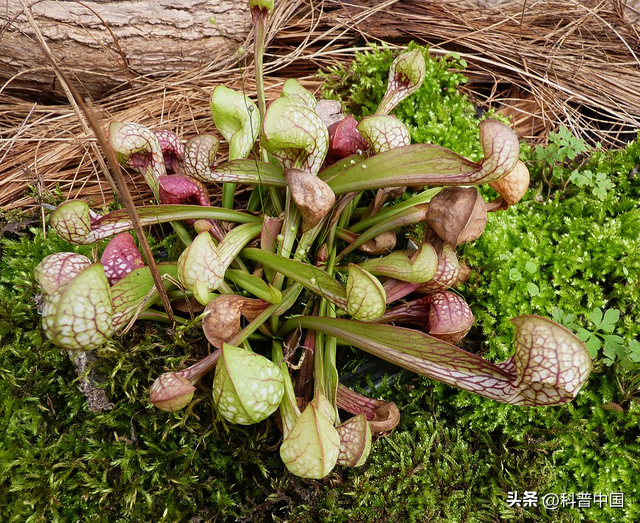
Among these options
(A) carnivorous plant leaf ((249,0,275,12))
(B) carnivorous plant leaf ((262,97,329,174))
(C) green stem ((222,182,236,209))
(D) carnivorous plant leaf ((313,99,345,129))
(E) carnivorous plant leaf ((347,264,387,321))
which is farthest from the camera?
(D) carnivorous plant leaf ((313,99,345,129))

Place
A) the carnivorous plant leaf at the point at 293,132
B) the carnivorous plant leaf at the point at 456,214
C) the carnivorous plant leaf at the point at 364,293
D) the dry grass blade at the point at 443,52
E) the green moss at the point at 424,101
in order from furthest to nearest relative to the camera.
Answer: the dry grass blade at the point at 443,52
the green moss at the point at 424,101
the carnivorous plant leaf at the point at 456,214
the carnivorous plant leaf at the point at 293,132
the carnivorous plant leaf at the point at 364,293

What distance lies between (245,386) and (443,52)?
2132mm

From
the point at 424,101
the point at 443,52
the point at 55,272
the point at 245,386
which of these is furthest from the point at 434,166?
the point at 443,52

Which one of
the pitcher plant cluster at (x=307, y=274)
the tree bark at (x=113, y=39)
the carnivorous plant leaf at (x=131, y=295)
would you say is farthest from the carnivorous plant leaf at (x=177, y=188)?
the tree bark at (x=113, y=39)

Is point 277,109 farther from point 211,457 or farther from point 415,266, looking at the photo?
point 211,457

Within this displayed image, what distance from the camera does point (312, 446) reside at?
1.04m

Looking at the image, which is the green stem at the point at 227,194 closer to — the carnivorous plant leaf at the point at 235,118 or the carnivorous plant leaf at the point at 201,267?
the carnivorous plant leaf at the point at 235,118

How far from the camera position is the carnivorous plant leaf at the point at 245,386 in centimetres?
104

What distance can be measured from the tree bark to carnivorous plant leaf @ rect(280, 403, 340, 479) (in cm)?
189

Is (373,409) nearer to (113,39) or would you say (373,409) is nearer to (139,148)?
(139,148)

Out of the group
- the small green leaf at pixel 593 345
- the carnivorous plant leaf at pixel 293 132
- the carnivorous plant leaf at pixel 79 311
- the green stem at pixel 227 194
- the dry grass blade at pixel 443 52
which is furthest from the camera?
the dry grass blade at pixel 443 52

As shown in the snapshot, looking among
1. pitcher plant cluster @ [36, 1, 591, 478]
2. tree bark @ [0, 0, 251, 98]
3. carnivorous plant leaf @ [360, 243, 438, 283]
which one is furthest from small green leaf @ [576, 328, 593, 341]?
tree bark @ [0, 0, 251, 98]

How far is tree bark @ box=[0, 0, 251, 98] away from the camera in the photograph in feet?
6.77

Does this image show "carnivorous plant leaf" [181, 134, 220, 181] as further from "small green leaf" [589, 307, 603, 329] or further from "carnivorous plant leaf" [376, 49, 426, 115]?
"small green leaf" [589, 307, 603, 329]
